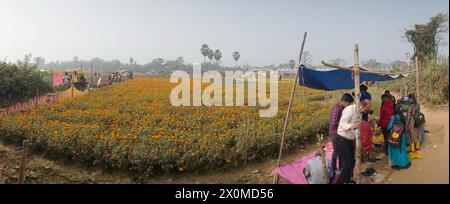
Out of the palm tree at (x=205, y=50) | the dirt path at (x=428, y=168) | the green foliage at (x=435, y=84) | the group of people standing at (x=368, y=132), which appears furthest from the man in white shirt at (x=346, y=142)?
the palm tree at (x=205, y=50)

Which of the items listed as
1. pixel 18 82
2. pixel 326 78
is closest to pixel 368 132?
pixel 326 78

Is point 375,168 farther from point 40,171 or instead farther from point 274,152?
point 40,171

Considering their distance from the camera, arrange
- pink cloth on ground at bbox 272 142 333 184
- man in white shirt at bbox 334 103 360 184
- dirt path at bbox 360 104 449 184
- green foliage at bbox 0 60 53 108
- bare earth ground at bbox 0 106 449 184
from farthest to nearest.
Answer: green foliage at bbox 0 60 53 108, bare earth ground at bbox 0 106 449 184, pink cloth on ground at bbox 272 142 333 184, dirt path at bbox 360 104 449 184, man in white shirt at bbox 334 103 360 184

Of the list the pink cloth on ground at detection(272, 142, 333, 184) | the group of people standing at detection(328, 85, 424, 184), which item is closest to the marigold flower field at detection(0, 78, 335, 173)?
the pink cloth on ground at detection(272, 142, 333, 184)

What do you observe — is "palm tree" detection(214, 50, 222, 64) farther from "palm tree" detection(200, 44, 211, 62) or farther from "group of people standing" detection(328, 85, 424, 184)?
"group of people standing" detection(328, 85, 424, 184)

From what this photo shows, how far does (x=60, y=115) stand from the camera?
9.98 m

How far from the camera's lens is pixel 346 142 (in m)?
4.64

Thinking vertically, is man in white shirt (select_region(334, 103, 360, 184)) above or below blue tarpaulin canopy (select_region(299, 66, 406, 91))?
below

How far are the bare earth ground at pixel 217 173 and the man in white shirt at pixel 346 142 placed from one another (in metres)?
0.89

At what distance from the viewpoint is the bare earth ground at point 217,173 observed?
529 centimetres

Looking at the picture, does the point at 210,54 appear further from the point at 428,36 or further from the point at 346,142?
the point at 346,142

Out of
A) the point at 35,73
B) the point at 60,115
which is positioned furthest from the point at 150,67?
the point at 60,115

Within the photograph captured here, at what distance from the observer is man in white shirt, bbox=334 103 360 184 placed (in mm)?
4531

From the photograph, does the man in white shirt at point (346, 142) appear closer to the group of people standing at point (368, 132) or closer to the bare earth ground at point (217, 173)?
the group of people standing at point (368, 132)
